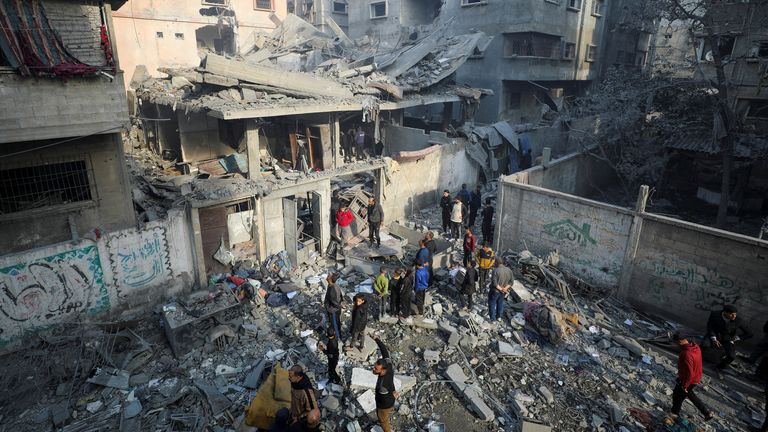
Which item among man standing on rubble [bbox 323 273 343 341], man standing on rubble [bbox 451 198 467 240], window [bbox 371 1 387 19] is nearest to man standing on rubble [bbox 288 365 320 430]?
man standing on rubble [bbox 323 273 343 341]

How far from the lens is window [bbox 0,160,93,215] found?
889cm

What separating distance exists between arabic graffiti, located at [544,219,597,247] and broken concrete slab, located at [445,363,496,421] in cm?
548

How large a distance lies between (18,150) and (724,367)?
49.2 feet

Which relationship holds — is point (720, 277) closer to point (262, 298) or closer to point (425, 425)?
point (425, 425)

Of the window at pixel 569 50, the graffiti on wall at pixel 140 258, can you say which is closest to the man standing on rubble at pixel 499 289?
the graffiti on wall at pixel 140 258

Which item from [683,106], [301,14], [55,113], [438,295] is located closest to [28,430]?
[55,113]

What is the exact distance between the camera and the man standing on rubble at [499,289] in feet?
32.4

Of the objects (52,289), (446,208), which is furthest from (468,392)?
(52,289)

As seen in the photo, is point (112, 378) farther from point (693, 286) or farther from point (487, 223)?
point (693, 286)

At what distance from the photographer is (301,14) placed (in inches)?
1428

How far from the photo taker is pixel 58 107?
824 centimetres

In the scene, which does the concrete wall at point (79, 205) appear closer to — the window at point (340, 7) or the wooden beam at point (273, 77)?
the wooden beam at point (273, 77)

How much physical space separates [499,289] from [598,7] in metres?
27.6

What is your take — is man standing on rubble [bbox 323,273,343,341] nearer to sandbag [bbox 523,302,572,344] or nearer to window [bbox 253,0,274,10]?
sandbag [bbox 523,302,572,344]
